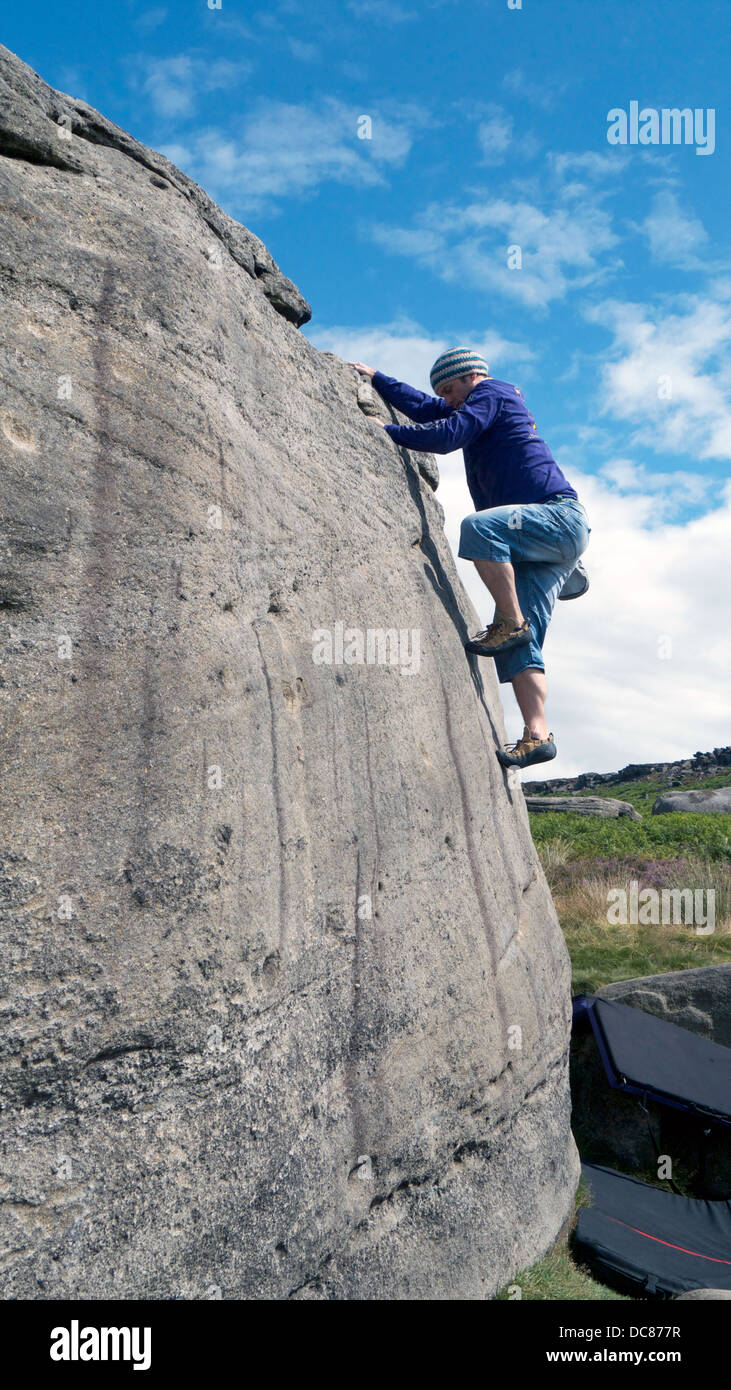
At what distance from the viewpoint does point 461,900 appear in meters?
4.64

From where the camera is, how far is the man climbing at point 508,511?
508cm

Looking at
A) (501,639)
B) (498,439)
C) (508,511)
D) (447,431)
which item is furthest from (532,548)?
(447,431)

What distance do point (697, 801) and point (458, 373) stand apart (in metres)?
23.2

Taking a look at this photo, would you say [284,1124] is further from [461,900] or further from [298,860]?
[461,900]

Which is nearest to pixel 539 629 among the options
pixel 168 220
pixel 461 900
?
pixel 461 900

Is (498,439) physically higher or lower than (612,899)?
higher

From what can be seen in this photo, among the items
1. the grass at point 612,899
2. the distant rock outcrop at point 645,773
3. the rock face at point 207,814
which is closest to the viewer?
the rock face at point 207,814

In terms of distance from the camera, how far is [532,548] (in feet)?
17.3

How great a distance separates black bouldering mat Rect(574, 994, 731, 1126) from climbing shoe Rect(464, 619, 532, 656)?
3.69 metres

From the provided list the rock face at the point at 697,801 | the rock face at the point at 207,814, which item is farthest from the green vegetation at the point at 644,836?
the rock face at the point at 207,814

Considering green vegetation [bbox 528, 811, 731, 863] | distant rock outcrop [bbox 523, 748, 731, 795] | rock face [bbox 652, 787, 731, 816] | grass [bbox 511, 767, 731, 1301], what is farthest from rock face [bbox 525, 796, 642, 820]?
distant rock outcrop [bbox 523, 748, 731, 795]

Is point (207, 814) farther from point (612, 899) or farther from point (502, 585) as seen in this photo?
point (612, 899)

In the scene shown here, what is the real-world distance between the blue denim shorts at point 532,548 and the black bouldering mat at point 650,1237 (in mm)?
3302

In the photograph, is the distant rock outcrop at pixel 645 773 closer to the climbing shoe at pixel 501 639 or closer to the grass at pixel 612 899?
the grass at pixel 612 899
